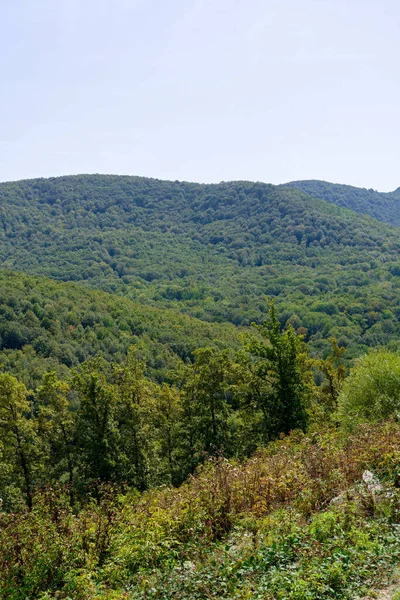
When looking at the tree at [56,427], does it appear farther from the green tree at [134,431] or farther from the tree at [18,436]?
the green tree at [134,431]

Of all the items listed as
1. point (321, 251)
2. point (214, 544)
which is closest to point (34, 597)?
point (214, 544)

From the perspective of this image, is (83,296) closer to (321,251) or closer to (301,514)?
(301,514)

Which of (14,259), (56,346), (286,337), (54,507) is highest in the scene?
(14,259)

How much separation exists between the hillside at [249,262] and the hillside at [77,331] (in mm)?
28398

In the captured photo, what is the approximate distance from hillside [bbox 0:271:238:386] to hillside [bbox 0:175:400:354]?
28.4 m

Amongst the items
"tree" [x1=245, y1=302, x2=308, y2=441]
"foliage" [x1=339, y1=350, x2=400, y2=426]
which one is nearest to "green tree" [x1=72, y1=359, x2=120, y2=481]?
"tree" [x1=245, y1=302, x2=308, y2=441]

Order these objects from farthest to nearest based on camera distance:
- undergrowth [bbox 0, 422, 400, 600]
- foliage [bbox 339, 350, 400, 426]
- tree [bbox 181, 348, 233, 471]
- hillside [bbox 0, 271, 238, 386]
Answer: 1. hillside [bbox 0, 271, 238, 386]
2. tree [bbox 181, 348, 233, 471]
3. foliage [bbox 339, 350, 400, 426]
4. undergrowth [bbox 0, 422, 400, 600]

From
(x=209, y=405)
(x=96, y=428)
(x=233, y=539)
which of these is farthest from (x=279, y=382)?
(x=233, y=539)

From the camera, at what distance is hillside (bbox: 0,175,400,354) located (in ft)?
342

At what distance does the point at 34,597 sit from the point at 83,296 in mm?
80238

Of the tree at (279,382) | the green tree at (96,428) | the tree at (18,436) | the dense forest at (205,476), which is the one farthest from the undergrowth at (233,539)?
the tree at (18,436)

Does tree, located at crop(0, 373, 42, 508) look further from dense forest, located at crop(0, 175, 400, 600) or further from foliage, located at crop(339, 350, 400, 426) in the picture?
foliage, located at crop(339, 350, 400, 426)

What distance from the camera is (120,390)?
20.7 meters

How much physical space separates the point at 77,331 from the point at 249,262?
10746 centimetres
